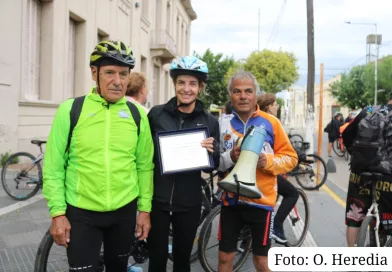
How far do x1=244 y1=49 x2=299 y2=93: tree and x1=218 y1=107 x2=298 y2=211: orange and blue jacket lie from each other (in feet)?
138

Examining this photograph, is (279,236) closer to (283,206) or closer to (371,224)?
(283,206)

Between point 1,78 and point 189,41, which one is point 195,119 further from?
point 189,41

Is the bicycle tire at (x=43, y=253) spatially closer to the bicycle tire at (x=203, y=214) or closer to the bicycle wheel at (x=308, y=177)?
the bicycle tire at (x=203, y=214)

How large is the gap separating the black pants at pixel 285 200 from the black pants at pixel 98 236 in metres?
2.60

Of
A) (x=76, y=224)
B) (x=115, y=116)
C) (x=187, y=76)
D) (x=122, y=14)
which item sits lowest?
(x=76, y=224)

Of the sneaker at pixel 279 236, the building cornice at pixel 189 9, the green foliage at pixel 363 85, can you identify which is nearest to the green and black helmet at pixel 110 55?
the sneaker at pixel 279 236

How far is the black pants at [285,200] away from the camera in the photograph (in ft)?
15.9

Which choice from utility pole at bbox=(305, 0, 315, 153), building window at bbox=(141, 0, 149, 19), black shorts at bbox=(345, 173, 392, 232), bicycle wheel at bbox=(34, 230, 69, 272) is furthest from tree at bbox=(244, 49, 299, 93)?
bicycle wheel at bbox=(34, 230, 69, 272)

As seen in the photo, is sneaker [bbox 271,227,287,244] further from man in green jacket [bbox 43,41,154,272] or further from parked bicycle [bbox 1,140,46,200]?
parked bicycle [bbox 1,140,46,200]

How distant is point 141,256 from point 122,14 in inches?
644

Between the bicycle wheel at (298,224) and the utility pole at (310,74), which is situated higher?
the utility pole at (310,74)

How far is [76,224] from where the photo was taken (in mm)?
2414

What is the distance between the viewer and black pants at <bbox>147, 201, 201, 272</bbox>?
2.88m

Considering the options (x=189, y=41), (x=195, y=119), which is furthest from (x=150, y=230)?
(x=189, y=41)
